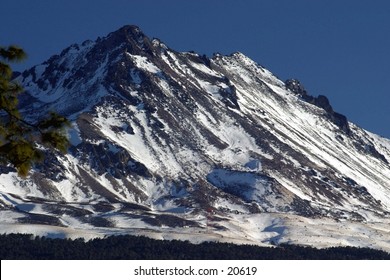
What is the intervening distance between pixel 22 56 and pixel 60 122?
88.2 inches

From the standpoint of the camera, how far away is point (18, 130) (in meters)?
34.3

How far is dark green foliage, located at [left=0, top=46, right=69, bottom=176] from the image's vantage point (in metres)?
33.8

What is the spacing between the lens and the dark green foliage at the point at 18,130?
33.8m
